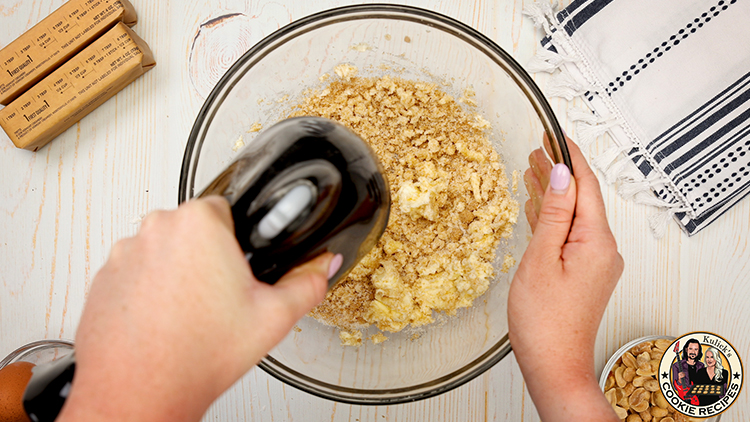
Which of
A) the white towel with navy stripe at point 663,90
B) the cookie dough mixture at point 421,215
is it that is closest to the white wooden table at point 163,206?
the white towel with navy stripe at point 663,90

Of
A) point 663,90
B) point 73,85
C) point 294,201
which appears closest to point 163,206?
point 73,85

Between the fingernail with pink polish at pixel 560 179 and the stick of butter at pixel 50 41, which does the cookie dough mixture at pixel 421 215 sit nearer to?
the fingernail with pink polish at pixel 560 179

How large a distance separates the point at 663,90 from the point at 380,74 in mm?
718

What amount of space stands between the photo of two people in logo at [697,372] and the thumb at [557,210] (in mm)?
477

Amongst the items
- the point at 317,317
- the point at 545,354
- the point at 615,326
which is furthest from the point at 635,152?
the point at 317,317

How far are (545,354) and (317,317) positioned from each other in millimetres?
488

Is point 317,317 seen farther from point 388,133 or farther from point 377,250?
point 388,133

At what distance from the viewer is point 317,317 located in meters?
1.02

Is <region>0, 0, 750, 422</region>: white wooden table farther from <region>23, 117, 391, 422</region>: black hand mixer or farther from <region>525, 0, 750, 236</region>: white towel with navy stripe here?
<region>23, 117, 391, 422</region>: black hand mixer

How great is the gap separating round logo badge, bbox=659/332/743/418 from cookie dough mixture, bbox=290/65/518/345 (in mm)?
484

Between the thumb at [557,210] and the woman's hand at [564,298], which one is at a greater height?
the thumb at [557,210]

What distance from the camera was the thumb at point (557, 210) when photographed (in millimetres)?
874

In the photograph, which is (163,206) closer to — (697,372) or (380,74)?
(380,74)

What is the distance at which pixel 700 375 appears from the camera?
1052 mm
